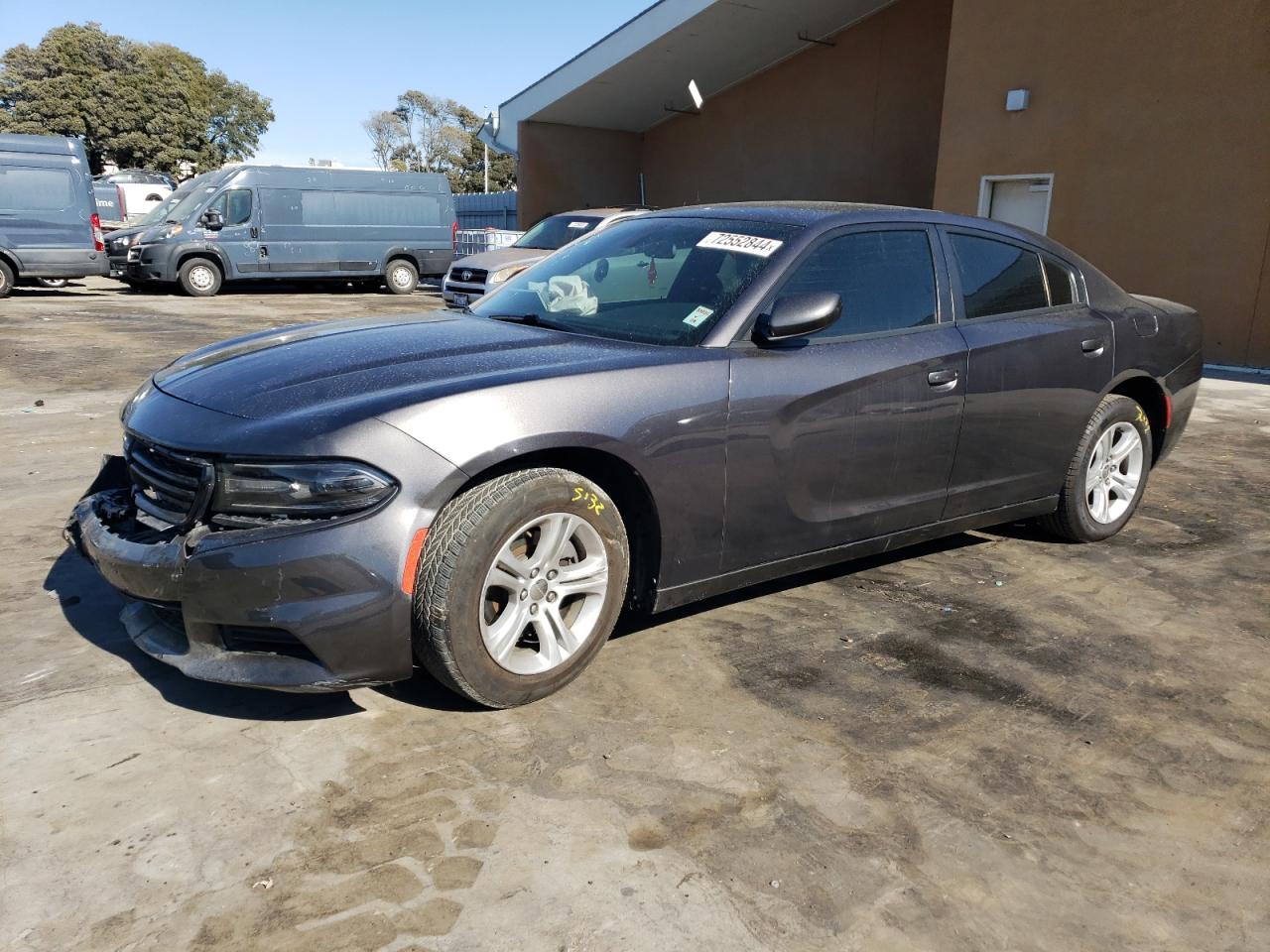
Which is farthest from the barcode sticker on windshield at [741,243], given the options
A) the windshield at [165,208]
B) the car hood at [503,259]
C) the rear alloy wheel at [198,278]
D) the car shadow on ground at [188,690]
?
the windshield at [165,208]

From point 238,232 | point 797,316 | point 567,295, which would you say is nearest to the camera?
point 797,316

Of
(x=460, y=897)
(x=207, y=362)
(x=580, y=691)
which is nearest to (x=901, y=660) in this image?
(x=580, y=691)

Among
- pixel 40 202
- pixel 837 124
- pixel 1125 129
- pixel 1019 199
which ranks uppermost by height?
pixel 837 124

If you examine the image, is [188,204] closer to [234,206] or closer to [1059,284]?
[234,206]

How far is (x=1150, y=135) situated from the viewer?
12.3 m

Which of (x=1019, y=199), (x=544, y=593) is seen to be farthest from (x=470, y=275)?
(x=544, y=593)

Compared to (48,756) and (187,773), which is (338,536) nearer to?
(187,773)

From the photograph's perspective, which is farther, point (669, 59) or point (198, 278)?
point (669, 59)

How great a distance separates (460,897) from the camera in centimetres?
228

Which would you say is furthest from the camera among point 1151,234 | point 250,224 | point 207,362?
point 250,224

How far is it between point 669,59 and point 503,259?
26.9 ft

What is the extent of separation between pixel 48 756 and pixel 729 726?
1937 millimetres

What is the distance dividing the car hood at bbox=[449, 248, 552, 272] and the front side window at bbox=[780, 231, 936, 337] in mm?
9240

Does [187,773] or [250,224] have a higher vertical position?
[250,224]
